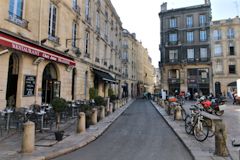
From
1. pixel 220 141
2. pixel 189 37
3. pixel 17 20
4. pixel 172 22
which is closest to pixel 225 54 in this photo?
→ pixel 189 37

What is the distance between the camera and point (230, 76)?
35.6 meters

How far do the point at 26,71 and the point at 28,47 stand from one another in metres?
1.48

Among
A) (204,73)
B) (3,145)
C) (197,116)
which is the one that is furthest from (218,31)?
(3,145)

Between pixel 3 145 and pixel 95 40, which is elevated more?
pixel 95 40

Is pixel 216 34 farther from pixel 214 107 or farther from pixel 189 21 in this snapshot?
pixel 214 107

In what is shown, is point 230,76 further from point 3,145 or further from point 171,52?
point 3,145

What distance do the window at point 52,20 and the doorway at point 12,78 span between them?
335 centimetres

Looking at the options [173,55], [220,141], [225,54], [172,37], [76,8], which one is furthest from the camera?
[172,37]

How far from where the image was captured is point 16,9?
987cm

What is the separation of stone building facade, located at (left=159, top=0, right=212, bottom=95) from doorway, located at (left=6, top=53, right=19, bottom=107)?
103 feet

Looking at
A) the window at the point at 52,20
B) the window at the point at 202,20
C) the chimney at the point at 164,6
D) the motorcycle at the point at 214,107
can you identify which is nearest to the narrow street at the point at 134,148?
the motorcycle at the point at 214,107

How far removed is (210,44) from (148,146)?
34.7 meters

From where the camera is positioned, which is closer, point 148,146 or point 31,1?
point 148,146

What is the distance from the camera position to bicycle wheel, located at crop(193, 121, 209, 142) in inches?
285
